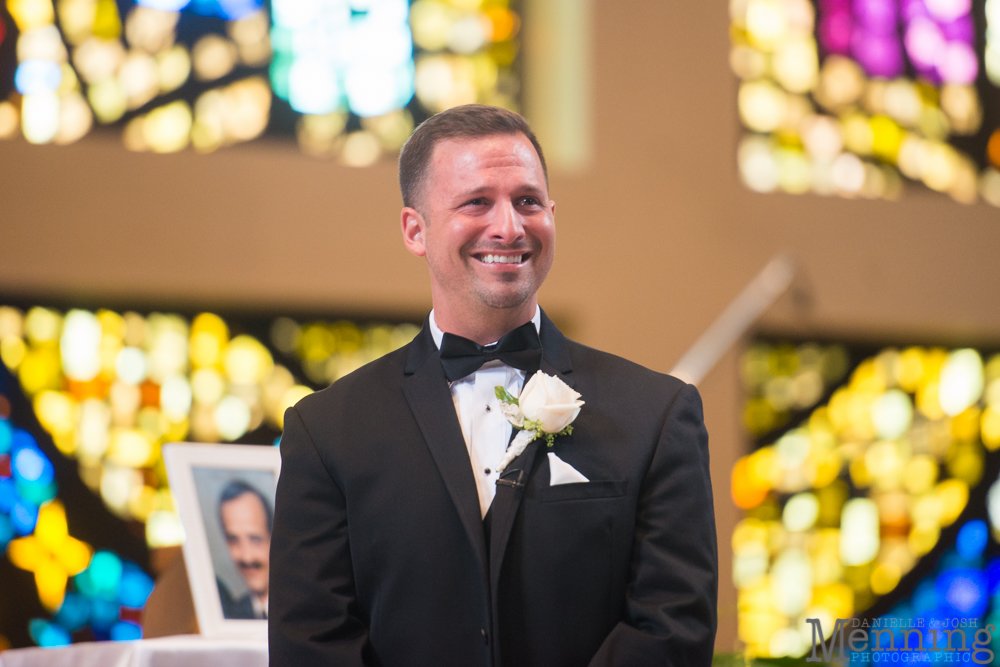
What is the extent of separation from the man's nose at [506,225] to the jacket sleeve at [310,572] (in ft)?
1.41

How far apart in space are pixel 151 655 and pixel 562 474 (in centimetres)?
110

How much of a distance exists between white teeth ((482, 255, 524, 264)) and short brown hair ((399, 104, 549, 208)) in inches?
5.6

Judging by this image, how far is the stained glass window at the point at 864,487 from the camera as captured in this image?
16.8 feet

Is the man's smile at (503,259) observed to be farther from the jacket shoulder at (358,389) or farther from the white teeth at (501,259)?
the jacket shoulder at (358,389)

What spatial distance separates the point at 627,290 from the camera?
4777mm

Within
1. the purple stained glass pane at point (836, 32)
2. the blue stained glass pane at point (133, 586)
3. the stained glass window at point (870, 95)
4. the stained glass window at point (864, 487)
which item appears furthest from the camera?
the purple stained glass pane at point (836, 32)

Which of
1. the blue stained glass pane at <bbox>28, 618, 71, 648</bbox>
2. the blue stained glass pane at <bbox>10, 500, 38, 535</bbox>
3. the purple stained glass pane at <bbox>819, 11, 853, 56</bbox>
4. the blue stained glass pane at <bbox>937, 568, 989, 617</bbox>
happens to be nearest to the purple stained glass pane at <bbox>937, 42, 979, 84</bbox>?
the purple stained glass pane at <bbox>819, 11, 853, 56</bbox>

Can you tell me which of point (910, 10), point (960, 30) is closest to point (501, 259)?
point (910, 10)

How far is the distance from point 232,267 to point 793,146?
3.06m

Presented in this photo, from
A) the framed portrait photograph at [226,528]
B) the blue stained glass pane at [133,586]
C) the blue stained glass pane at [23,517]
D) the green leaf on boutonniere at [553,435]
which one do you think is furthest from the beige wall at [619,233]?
the green leaf on boutonniere at [553,435]

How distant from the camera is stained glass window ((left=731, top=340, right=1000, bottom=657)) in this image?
5.13 meters

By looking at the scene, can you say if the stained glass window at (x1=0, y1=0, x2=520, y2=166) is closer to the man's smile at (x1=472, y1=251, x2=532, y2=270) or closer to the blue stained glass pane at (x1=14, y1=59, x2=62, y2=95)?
the blue stained glass pane at (x1=14, y1=59, x2=62, y2=95)

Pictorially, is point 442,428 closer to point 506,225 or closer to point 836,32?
point 506,225

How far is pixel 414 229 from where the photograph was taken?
63.9 inches
